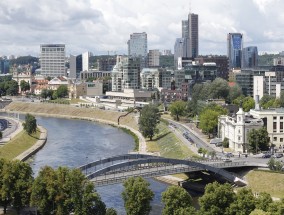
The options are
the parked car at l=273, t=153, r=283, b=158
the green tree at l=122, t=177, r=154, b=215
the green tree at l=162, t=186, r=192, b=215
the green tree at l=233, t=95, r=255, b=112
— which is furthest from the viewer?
the green tree at l=233, t=95, r=255, b=112

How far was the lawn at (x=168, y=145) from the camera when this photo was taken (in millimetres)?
70544

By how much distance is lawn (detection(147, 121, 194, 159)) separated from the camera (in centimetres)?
7054

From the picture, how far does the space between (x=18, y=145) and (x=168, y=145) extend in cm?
2007

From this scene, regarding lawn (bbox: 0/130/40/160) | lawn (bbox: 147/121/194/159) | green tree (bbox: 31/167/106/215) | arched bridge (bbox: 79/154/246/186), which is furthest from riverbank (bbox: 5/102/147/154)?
green tree (bbox: 31/167/106/215)

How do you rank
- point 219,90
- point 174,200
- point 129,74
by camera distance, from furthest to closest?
point 129,74 < point 219,90 < point 174,200

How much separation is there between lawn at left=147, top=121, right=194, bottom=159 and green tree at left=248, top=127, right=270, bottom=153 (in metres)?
6.73

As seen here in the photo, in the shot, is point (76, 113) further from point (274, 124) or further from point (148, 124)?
point (274, 124)

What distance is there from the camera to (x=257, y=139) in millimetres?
66188

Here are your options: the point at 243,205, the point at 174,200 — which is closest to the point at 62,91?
the point at 174,200

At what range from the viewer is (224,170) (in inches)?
2169

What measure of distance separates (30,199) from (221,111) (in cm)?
4866

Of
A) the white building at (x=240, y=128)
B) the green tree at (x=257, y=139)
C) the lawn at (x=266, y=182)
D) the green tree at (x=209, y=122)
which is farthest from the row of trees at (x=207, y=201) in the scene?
the green tree at (x=209, y=122)

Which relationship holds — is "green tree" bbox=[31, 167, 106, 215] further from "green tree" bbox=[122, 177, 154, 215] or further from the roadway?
the roadway

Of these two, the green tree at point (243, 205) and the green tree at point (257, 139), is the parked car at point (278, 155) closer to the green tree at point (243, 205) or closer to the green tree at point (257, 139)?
the green tree at point (257, 139)
